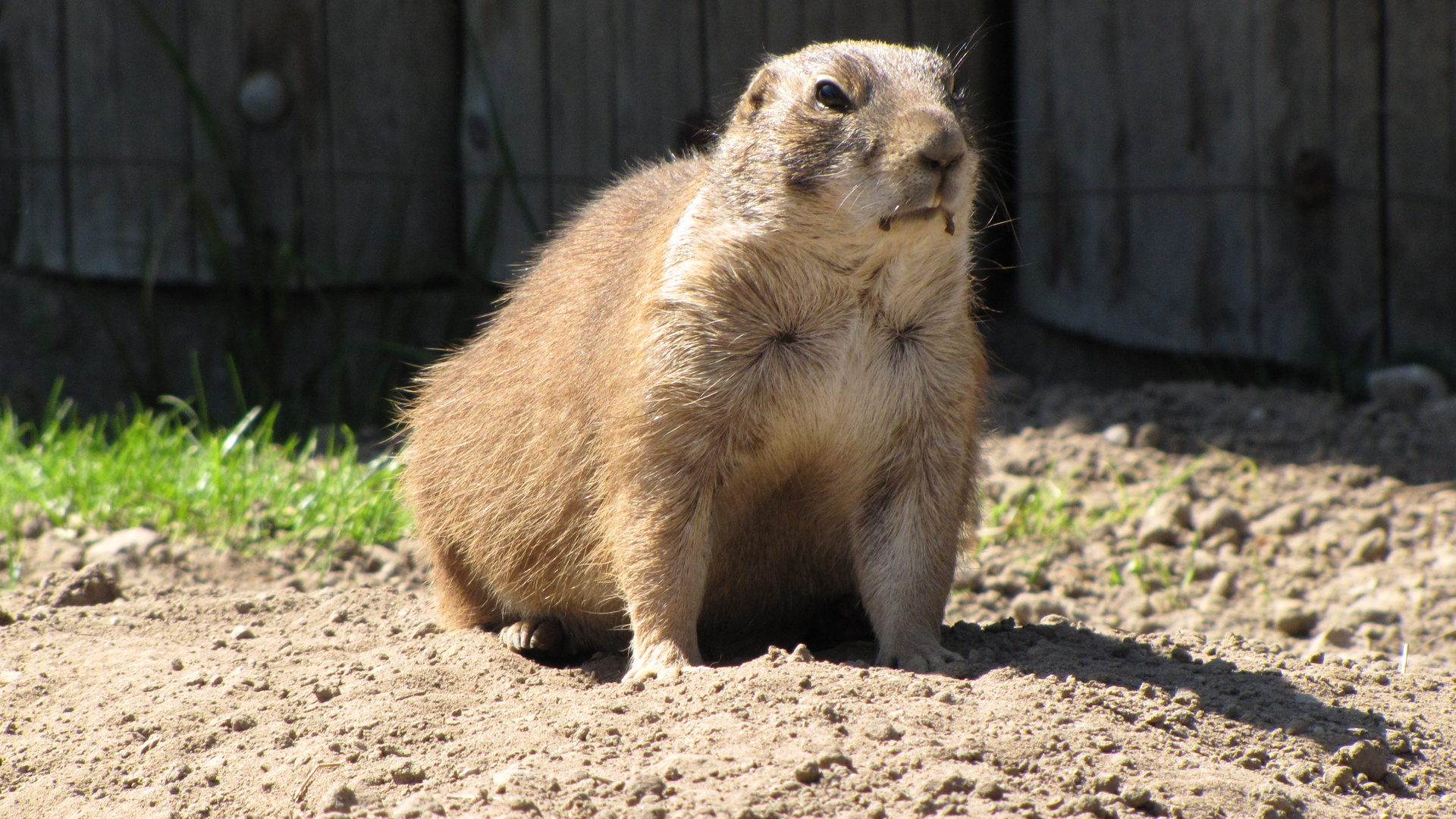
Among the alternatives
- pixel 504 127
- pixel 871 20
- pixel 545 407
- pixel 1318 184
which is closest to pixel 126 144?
pixel 504 127

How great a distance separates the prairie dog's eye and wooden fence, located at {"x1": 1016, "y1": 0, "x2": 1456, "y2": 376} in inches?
140

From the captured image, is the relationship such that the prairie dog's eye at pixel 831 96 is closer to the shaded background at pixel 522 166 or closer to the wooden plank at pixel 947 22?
the shaded background at pixel 522 166

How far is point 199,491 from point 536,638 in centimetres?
164

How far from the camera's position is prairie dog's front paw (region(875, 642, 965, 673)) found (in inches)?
122

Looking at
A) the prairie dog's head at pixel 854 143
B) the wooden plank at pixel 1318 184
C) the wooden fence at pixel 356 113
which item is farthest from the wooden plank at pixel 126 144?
the wooden plank at pixel 1318 184

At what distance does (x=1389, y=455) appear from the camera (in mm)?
5207

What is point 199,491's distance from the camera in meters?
4.66

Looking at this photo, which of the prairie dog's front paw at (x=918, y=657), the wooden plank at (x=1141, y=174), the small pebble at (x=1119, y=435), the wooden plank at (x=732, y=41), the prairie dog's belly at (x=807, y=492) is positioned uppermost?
the wooden plank at (x=732, y=41)

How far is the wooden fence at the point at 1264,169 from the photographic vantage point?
5.85 metres

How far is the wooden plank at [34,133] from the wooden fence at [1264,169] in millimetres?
4438

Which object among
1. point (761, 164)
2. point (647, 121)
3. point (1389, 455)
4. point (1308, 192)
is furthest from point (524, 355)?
point (1308, 192)

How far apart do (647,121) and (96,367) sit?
2.78 meters

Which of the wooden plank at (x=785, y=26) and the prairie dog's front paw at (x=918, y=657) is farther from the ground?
the wooden plank at (x=785, y=26)

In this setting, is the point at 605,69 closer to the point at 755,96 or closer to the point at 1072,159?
the point at 1072,159
